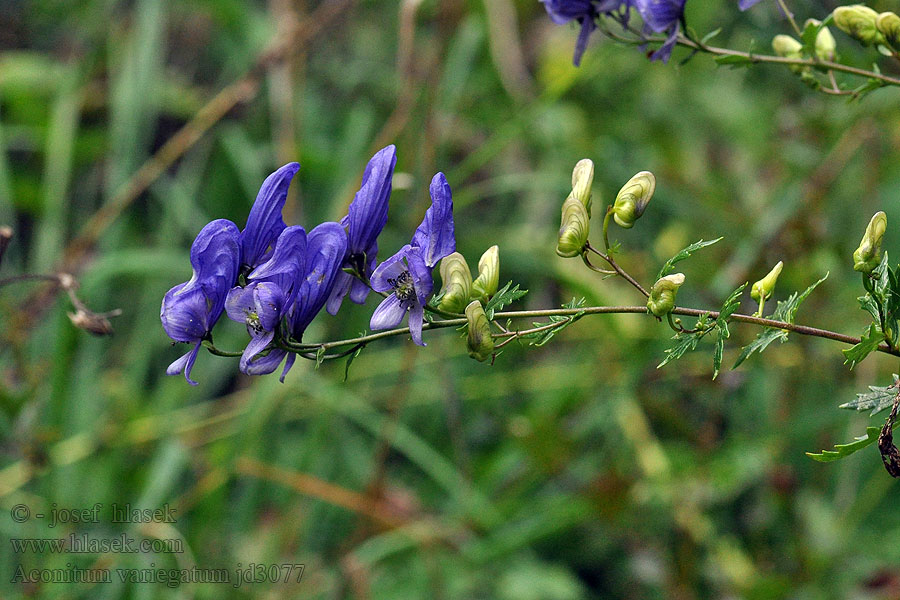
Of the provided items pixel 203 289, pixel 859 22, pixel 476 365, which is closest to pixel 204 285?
pixel 203 289

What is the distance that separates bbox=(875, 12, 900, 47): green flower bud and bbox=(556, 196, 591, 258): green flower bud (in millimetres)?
255

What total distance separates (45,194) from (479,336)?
1753 mm

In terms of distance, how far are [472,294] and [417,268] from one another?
4 cm

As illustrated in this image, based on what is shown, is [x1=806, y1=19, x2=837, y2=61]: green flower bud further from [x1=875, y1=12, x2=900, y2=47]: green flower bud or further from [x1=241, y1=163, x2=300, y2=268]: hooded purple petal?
[x1=241, y1=163, x2=300, y2=268]: hooded purple petal

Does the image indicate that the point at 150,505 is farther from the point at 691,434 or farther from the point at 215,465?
the point at 691,434

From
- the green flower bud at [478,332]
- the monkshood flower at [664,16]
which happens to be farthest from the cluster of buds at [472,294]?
the monkshood flower at [664,16]

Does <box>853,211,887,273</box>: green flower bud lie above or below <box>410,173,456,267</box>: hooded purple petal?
below

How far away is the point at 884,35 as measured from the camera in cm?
56

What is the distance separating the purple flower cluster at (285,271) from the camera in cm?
50

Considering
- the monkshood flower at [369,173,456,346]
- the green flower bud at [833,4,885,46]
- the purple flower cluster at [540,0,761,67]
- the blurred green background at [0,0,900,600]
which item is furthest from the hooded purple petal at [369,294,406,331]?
the blurred green background at [0,0,900,600]

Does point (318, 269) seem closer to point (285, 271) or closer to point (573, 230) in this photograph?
point (285, 271)

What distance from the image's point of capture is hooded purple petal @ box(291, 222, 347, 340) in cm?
51

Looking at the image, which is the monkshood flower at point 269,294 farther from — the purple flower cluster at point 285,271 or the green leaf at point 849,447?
the green leaf at point 849,447

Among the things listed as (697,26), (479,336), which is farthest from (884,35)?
(697,26)
